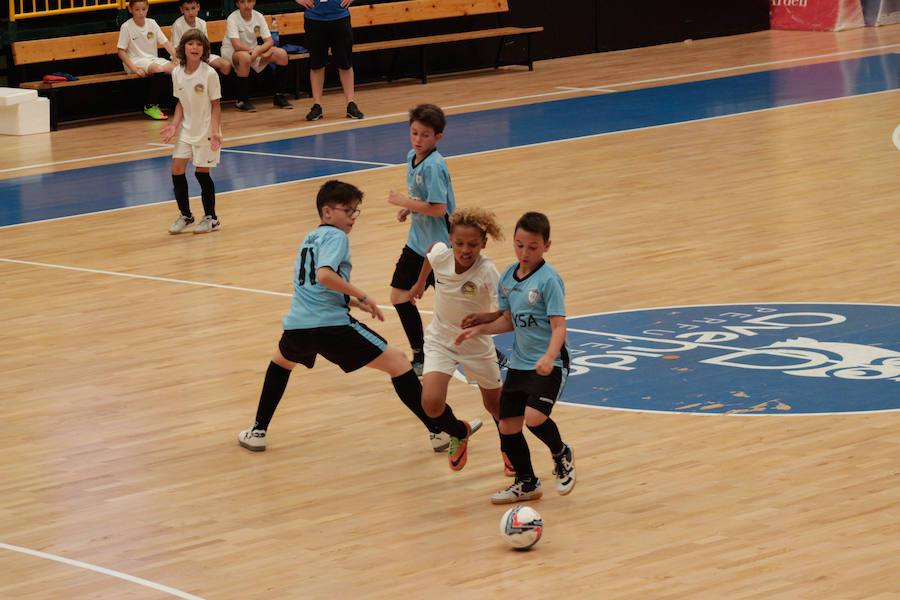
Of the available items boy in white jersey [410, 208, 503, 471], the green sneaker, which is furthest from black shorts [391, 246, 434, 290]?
the green sneaker

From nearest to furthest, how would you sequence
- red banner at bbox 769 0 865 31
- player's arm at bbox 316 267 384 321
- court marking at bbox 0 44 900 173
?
player's arm at bbox 316 267 384 321 < court marking at bbox 0 44 900 173 < red banner at bbox 769 0 865 31

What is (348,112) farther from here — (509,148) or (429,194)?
(429,194)

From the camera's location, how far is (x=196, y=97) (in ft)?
47.7

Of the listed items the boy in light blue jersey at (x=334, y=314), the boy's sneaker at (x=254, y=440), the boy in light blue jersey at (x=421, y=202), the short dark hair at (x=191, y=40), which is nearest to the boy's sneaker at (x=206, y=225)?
the short dark hair at (x=191, y=40)

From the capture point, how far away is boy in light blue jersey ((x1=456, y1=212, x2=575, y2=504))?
286 inches

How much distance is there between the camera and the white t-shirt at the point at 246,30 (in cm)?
2275

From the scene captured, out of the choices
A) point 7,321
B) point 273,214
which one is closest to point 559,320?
point 7,321

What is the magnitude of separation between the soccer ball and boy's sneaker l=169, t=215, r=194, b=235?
875 centimetres

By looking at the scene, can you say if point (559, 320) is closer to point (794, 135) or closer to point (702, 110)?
point (794, 135)

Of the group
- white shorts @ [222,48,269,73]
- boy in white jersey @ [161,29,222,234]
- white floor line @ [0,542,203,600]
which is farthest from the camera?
white shorts @ [222,48,269,73]

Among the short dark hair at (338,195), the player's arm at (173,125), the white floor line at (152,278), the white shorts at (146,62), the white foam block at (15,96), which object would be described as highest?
the white shorts at (146,62)

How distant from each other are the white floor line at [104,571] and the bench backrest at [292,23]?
16.0 meters

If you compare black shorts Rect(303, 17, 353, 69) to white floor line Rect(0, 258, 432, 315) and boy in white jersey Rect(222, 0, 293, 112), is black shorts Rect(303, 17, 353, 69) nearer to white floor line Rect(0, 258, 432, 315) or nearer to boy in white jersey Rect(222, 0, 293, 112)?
boy in white jersey Rect(222, 0, 293, 112)

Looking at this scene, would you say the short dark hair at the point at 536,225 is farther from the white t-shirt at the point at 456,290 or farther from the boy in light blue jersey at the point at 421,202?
the boy in light blue jersey at the point at 421,202
